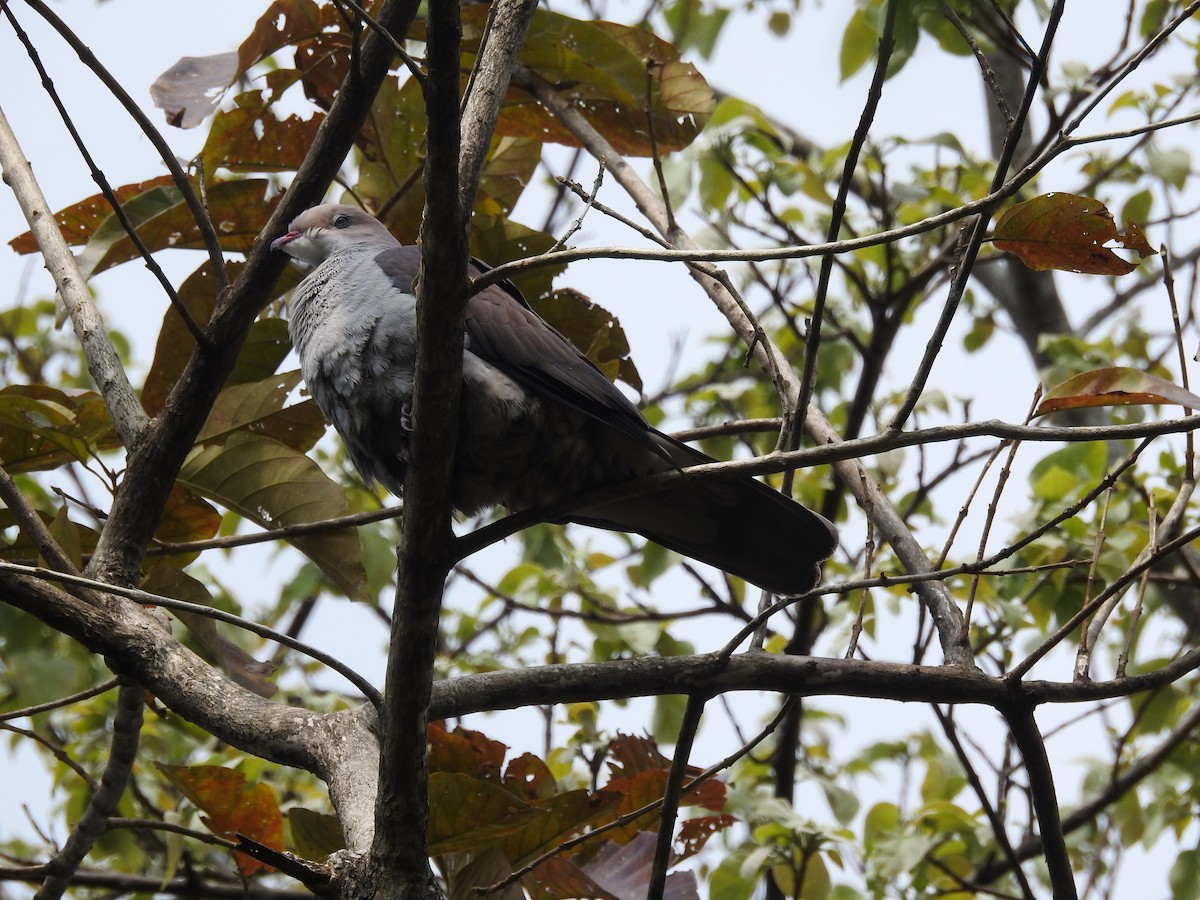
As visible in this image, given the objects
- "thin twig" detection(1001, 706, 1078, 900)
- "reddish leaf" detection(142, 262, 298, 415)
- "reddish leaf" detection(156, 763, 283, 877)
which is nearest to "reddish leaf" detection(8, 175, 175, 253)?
"reddish leaf" detection(142, 262, 298, 415)

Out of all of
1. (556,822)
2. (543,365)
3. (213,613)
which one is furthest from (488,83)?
(556,822)

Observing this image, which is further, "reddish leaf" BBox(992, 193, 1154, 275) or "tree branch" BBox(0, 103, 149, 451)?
"tree branch" BBox(0, 103, 149, 451)

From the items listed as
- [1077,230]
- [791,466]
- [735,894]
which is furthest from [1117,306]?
[791,466]

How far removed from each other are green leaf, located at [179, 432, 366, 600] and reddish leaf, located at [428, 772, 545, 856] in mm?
651

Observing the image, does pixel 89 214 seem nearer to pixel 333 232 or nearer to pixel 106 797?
pixel 333 232

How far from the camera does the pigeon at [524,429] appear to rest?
2275mm

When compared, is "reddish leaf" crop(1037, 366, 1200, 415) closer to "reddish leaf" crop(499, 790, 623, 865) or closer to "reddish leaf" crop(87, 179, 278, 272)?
"reddish leaf" crop(499, 790, 623, 865)

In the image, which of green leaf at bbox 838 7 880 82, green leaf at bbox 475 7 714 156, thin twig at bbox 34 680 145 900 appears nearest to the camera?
thin twig at bbox 34 680 145 900

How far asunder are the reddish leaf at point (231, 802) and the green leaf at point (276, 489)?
0.46m

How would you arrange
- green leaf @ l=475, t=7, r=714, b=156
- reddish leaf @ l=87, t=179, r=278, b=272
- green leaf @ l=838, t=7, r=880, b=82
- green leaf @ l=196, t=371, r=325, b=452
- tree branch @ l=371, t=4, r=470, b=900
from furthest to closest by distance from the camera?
green leaf @ l=838, t=7, r=880, b=82 < green leaf @ l=475, t=7, r=714, b=156 < reddish leaf @ l=87, t=179, r=278, b=272 < green leaf @ l=196, t=371, r=325, b=452 < tree branch @ l=371, t=4, r=470, b=900

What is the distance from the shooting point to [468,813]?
6.58ft

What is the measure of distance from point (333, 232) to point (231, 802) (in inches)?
56.4

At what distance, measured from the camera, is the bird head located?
2875mm

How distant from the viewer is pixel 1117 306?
5.63 metres
